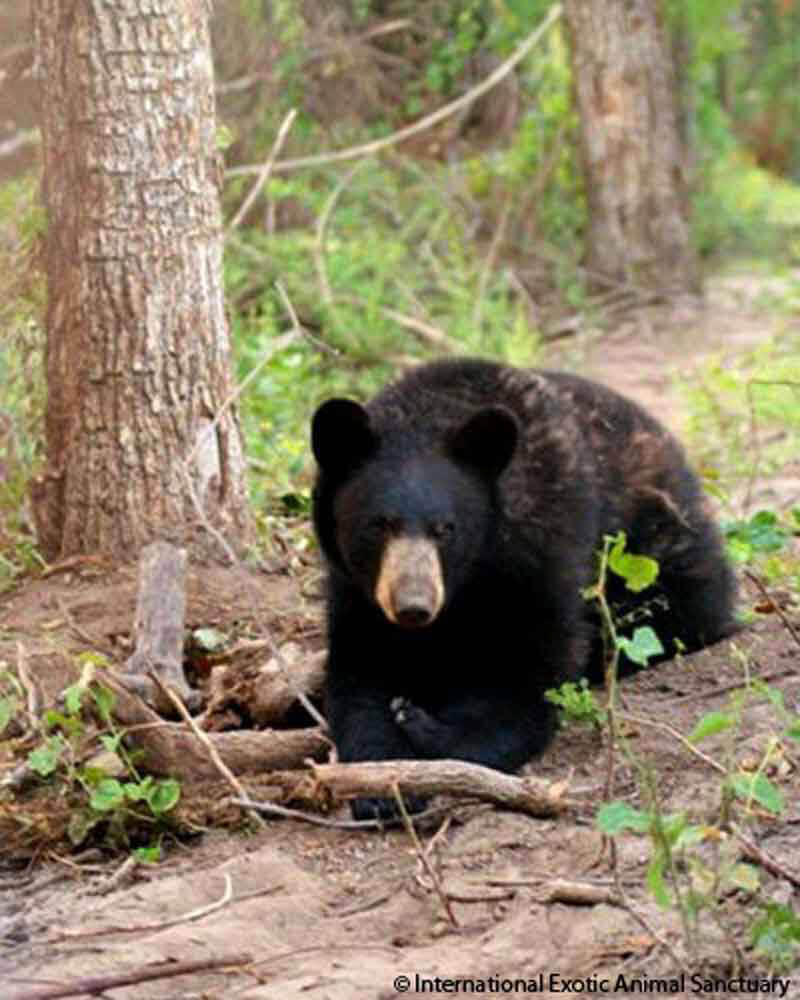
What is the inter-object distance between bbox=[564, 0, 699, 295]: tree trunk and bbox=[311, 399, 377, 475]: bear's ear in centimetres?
891

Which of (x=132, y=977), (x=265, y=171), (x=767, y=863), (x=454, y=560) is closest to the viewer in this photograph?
(x=132, y=977)

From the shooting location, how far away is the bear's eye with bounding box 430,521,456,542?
5.20 meters

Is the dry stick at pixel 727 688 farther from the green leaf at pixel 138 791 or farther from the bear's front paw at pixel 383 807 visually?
the green leaf at pixel 138 791

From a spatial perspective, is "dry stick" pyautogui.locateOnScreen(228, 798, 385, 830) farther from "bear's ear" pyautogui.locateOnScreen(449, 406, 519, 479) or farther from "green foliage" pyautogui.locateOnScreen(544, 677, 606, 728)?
"bear's ear" pyautogui.locateOnScreen(449, 406, 519, 479)

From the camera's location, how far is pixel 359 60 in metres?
13.9

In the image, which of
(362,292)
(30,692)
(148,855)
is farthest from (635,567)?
(362,292)

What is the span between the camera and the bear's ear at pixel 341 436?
5195 millimetres

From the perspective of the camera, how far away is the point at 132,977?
13.2 feet

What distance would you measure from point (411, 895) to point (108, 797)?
86 centimetres

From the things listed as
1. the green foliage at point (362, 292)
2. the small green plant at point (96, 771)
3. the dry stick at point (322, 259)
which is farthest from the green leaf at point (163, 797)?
the dry stick at point (322, 259)

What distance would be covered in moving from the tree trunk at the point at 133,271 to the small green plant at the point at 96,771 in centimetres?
122

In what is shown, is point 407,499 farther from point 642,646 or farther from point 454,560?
point 642,646

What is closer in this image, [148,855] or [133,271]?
[148,855]

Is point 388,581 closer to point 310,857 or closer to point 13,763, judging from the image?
point 310,857
